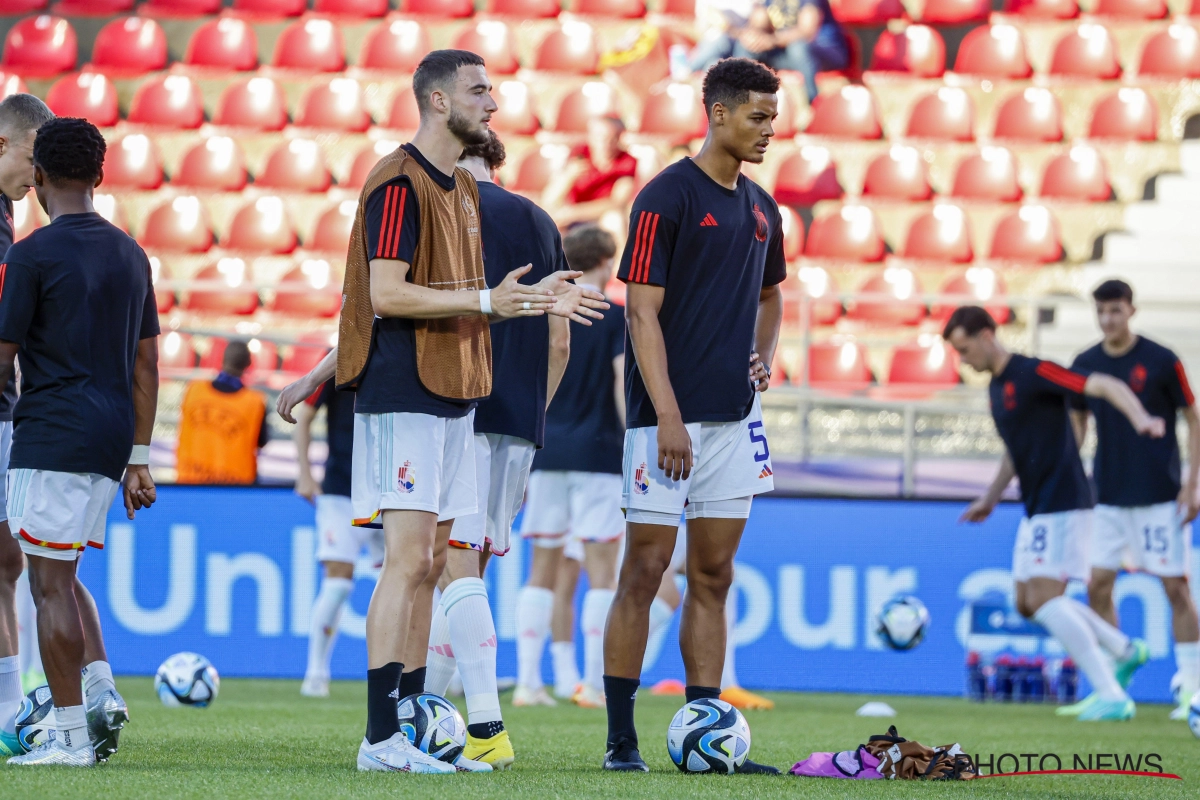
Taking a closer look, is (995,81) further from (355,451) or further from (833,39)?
(355,451)

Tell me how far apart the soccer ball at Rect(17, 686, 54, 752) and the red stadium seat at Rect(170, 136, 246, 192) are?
12.0 m

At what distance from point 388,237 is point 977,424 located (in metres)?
8.84

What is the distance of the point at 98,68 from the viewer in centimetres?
1691

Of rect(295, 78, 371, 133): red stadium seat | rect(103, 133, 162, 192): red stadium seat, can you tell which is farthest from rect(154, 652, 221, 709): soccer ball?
rect(295, 78, 371, 133): red stadium seat

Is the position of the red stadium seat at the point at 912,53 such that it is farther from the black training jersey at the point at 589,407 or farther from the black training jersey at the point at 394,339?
the black training jersey at the point at 394,339

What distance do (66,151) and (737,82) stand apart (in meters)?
2.06

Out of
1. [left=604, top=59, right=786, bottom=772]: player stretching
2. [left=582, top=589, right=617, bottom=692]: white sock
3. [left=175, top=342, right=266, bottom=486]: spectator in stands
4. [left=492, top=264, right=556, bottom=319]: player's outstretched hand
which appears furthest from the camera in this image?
[left=175, top=342, right=266, bottom=486]: spectator in stands

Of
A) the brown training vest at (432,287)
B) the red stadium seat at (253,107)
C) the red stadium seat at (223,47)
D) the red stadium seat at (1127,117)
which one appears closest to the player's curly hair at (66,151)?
the brown training vest at (432,287)

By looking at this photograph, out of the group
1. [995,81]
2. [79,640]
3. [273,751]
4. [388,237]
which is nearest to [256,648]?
[273,751]

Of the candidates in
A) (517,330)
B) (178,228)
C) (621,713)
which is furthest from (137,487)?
(178,228)

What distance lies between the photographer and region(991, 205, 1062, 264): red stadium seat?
1462cm

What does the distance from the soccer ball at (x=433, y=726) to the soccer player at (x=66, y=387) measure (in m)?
0.93

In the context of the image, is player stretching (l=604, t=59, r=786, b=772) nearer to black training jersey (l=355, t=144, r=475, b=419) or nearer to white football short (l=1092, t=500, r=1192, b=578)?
black training jersey (l=355, t=144, r=475, b=419)

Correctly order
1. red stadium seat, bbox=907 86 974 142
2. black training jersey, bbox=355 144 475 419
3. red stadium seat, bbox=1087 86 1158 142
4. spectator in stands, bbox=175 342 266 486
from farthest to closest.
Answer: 1. red stadium seat, bbox=907 86 974 142
2. red stadium seat, bbox=1087 86 1158 142
3. spectator in stands, bbox=175 342 266 486
4. black training jersey, bbox=355 144 475 419
